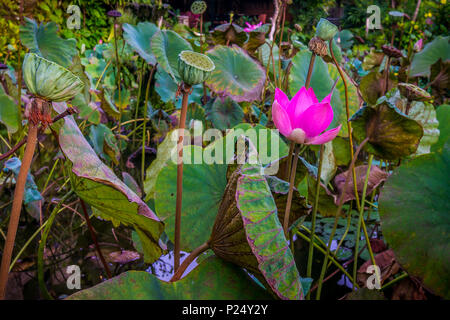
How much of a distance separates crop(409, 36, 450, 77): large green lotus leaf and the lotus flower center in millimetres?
1153

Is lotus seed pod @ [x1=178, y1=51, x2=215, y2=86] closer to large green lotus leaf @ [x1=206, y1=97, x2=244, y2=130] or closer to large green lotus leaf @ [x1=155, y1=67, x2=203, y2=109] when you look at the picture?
large green lotus leaf @ [x1=206, y1=97, x2=244, y2=130]

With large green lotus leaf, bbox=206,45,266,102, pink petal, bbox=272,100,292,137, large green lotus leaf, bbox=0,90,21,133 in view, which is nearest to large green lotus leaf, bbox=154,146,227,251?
pink petal, bbox=272,100,292,137

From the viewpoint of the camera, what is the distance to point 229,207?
39 centimetres

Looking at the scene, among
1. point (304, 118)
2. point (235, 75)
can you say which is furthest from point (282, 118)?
point (235, 75)

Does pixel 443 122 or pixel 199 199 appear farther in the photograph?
pixel 443 122

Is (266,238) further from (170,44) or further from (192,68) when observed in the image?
(170,44)

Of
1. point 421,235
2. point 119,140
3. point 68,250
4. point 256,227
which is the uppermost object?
point 256,227

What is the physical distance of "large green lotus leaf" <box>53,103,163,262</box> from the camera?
14.7 inches

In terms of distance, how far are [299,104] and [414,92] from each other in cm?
27

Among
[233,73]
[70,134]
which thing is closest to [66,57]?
[233,73]

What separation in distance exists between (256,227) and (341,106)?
56 centimetres

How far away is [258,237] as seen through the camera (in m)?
Answer: 0.34

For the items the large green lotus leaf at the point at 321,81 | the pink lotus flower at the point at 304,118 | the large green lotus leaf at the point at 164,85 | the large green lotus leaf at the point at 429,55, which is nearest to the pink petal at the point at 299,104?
the pink lotus flower at the point at 304,118
